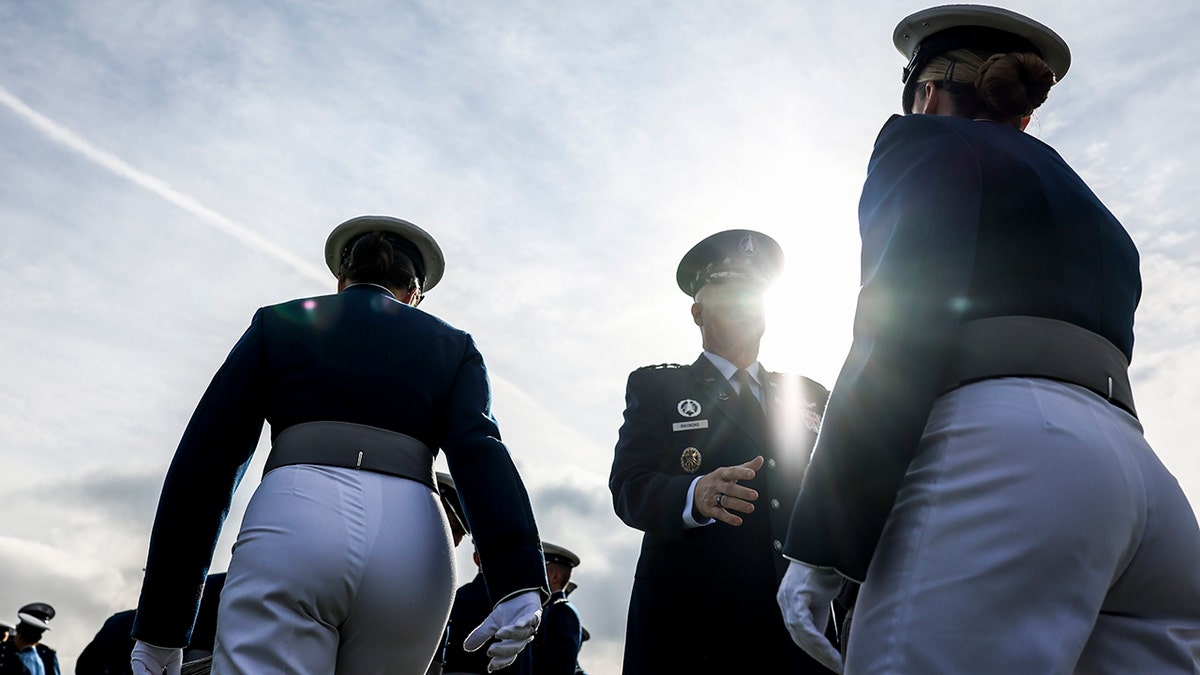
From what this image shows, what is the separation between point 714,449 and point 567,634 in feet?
14.5

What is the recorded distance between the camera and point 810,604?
2250 mm

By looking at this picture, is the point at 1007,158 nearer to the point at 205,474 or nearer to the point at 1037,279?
the point at 1037,279

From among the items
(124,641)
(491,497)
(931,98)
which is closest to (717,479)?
(491,497)

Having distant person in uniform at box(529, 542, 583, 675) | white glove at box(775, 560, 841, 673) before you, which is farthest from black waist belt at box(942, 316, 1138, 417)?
distant person in uniform at box(529, 542, 583, 675)

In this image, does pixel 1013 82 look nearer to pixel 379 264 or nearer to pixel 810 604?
pixel 810 604

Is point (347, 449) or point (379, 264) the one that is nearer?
point (347, 449)

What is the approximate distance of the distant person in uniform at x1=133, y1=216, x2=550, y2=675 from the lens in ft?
10.1

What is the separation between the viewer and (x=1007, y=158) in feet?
8.02

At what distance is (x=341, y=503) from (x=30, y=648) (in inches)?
558

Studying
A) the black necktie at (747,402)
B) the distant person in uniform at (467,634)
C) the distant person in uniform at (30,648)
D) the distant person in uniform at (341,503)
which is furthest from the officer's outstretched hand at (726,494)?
the distant person in uniform at (30,648)

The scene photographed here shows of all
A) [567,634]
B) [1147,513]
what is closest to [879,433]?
[1147,513]

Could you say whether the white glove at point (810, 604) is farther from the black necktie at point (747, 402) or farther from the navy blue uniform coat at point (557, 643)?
the navy blue uniform coat at point (557, 643)

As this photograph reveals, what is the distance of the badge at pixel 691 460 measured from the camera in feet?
14.4

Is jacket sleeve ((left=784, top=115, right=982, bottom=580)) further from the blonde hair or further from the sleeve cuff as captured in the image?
the sleeve cuff
